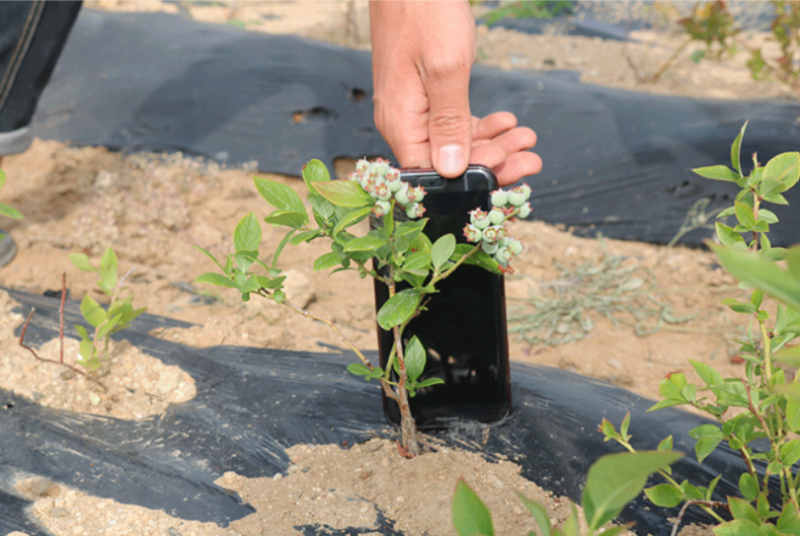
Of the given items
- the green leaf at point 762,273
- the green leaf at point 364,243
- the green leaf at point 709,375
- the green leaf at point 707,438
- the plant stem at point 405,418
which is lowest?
the plant stem at point 405,418

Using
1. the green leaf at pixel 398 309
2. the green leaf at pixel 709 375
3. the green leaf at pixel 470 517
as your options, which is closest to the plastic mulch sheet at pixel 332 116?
the green leaf at pixel 709 375

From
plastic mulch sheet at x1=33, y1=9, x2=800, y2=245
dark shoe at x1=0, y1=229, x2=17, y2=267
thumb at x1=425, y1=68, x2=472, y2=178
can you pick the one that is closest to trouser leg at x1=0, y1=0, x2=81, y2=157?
dark shoe at x1=0, y1=229, x2=17, y2=267

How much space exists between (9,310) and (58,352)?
0.76ft

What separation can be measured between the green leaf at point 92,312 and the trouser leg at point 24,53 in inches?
54.5

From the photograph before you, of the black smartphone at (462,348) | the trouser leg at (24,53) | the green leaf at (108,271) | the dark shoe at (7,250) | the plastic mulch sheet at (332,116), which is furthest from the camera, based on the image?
the plastic mulch sheet at (332,116)

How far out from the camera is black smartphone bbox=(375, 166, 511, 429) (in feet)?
3.26

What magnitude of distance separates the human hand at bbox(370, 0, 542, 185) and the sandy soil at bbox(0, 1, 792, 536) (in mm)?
587

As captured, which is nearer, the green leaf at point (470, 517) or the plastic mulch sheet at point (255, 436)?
the green leaf at point (470, 517)

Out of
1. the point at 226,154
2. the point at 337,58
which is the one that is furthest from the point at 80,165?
the point at 337,58

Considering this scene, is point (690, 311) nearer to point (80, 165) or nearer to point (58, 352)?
point (58, 352)

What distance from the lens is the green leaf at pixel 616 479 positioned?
0.34m

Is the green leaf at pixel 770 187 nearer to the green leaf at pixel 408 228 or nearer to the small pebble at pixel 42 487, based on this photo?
the green leaf at pixel 408 228

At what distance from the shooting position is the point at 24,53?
1.91 meters

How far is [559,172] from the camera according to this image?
272 cm
